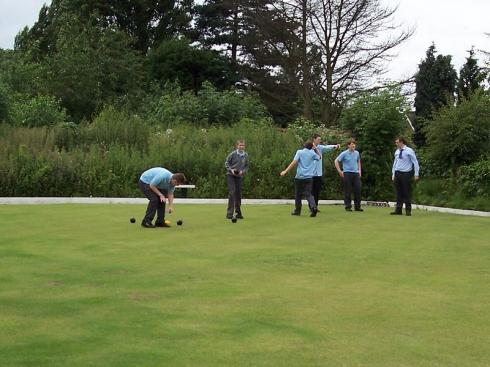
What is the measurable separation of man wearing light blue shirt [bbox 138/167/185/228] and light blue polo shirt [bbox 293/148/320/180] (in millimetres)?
3492

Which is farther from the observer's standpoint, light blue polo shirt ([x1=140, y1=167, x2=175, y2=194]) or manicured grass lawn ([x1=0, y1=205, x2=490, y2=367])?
light blue polo shirt ([x1=140, y1=167, x2=175, y2=194])

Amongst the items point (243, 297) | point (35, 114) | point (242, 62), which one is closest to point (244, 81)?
point (242, 62)

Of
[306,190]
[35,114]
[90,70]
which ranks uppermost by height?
[90,70]

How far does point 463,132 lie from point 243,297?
13690 millimetres

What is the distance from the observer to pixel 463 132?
62.7ft

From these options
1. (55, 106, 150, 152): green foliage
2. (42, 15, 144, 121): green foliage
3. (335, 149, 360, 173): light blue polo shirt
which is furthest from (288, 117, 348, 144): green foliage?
(42, 15, 144, 121): green foliage

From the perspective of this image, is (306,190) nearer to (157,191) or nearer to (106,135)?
(157,191)

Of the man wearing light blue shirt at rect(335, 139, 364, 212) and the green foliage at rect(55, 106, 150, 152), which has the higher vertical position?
the green foliage at rect(55, 106, 150, 152)

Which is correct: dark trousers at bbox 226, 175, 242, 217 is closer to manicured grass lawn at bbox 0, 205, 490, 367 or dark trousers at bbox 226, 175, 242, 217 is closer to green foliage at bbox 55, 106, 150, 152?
manicured grass lawn at bbox 0, 205, 490, 367

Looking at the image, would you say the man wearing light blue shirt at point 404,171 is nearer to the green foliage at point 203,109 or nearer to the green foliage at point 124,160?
the green foliage at point 124,160

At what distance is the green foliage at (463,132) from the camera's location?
62.7 ft

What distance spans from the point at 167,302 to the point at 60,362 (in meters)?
1.96

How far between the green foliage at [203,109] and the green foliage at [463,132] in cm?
1424

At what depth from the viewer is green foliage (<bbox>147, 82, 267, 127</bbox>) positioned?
3275 centimetres
